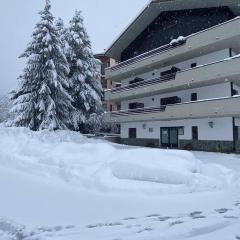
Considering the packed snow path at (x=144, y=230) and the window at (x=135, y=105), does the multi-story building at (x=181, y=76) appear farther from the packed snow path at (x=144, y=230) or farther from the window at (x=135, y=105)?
the packed snow path at (x=144, y=230)

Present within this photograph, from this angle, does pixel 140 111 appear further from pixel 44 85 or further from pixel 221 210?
pixel 221 210

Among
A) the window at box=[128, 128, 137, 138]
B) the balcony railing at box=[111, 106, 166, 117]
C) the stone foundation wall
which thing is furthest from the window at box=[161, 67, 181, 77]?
the window at box=[128, 128, 137, 138]

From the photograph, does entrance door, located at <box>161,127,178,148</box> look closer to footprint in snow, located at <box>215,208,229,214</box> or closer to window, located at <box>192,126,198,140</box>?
window, located at <box>192,126,198,140</box>

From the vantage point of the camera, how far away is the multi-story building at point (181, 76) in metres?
25.2

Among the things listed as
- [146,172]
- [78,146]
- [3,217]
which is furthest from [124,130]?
[3,217]

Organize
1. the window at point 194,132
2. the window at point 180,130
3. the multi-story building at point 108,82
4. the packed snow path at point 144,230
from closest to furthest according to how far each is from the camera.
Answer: the packed snow path at point 144,230 → the window at point 194,132 → the window at point 180,130 → the multi-story building at point 108,82

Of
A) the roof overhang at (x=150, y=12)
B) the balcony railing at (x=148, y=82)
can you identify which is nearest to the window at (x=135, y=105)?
the balcony railing at (x=148, y=82)

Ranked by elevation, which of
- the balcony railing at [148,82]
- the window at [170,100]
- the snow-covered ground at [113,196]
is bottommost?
the snow-covered ground at [113,196]

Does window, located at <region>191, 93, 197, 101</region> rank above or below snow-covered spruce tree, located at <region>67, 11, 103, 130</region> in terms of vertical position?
below

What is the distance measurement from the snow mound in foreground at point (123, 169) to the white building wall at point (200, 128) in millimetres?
14215

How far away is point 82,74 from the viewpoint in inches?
1427

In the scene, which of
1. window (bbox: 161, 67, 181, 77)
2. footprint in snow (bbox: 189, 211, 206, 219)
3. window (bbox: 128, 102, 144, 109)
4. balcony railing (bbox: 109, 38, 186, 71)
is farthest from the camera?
window (bbox: 128, 102, 144, 109)

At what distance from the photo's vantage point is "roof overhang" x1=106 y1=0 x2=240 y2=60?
28.8m

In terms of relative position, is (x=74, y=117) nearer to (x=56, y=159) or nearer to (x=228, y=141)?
(x=228, y=141)
